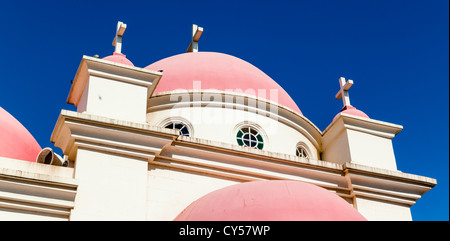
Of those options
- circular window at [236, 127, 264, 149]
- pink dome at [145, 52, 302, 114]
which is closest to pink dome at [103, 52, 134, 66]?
pink dome at [145, 52, 302, 114]

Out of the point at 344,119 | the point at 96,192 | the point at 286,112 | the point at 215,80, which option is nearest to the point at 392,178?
the point at 344,119

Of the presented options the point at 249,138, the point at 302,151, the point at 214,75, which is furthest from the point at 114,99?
the point at 302,151

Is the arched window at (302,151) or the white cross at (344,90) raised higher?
the white cross at (344,90)

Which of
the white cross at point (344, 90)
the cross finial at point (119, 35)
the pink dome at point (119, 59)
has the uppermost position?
the cross finial at point (119, 35)

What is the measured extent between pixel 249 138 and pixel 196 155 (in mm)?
2284

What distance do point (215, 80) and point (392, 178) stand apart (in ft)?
15.1

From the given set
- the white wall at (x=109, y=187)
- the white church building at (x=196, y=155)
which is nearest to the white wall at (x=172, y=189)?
the white church building at (x=196, y=155)

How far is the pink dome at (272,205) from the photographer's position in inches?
328

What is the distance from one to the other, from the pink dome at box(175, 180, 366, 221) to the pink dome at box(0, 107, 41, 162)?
457 cm

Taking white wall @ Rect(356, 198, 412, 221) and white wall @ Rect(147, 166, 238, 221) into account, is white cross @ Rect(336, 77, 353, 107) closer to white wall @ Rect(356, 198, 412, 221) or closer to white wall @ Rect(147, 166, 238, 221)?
white wall @ Rect(356, 198, 412, 221)

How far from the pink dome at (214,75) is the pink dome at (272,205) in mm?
4810

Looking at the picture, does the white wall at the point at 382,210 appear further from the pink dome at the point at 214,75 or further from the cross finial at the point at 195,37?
the cross finial at the point at 195,37

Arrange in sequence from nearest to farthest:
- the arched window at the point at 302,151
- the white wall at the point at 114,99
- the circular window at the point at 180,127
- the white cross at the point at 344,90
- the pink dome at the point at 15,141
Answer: the white wall at the point at 114,99 → the pink dome at the point at 15,141 → the circular window at the point at 180,127 → the arched window at the point at 302,151 → the white cross at the point at 344,90

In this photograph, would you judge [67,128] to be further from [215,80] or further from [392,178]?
[392,178]
